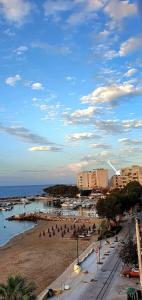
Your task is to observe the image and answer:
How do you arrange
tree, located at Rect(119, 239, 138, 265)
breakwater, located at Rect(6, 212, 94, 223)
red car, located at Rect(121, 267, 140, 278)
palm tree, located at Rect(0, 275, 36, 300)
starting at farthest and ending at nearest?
breakwater, located at Rect(6, 212, 94, 223)
tree, located at Rect(119, 239, 138, 265)
red car, located at Rect(121, 267, 140, 278)
palm tree, located at Rect(0, 275, 36, 300)

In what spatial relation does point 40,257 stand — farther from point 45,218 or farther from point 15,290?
point 45,218

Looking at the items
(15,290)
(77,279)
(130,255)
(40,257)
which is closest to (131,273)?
(130,255)

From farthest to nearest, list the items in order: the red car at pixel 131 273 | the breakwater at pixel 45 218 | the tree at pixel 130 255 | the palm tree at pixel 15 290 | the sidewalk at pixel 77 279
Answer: the breakwater at pixel 45 218
the tree at pixel 130 255
the red car at pixel 131 273
the sidewalk at pixel 77 279
the palm tree at pixel 15 290

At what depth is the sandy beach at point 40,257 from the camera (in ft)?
127

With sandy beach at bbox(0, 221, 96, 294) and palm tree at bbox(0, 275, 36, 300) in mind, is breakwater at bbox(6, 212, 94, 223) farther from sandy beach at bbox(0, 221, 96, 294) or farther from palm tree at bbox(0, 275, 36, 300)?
palm tree at bbox(0, 275, 36, 300)

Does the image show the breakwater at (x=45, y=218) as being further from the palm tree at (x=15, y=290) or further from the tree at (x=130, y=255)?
the palm tree at (x=15, y=290)

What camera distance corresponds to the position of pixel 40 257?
47.5m

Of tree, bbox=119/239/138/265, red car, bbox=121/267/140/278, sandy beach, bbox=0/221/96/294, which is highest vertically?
tree, bbox=119/239/138/265

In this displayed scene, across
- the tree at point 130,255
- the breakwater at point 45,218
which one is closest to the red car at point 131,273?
the tree at point 130,255

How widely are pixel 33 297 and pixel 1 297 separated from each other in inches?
57.3

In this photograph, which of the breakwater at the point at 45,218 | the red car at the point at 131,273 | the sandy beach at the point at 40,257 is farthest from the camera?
the breakwater at the point at 45,218

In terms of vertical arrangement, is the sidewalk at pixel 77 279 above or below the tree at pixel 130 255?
below

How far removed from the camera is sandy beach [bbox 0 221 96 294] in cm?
3881

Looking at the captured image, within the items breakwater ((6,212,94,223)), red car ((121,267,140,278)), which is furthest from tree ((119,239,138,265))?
breakwater ((6,212,94,223))
